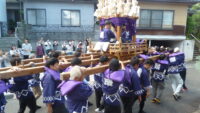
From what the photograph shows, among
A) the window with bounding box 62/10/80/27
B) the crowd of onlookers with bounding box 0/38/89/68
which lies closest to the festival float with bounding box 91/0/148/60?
the crowd of onlookers with bounding box 0/38/89/68

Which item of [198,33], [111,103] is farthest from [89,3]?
[111,103]

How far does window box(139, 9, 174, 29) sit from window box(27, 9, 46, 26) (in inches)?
339

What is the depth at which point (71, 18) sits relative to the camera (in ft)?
53.7

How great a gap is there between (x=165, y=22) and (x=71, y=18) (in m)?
8.62

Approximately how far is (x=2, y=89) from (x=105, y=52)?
2.77 metres

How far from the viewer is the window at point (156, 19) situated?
1620 centimetres

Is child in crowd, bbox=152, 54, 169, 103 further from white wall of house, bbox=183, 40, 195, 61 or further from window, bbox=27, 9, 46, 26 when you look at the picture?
window, bbox=27, 9, 46, 26

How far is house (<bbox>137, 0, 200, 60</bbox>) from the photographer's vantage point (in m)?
16.1

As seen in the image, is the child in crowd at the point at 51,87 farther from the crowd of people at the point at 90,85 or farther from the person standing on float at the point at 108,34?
the person standing on float at the point at 108,34

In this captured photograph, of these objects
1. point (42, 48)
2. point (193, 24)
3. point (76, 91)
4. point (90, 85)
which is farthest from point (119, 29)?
point (193, 24)

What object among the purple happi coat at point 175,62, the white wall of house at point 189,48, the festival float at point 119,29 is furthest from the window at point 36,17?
the white wall of house at point 189,48

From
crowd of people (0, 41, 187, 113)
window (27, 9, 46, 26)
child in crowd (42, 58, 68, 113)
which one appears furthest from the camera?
window (27, 9, 46, 26)

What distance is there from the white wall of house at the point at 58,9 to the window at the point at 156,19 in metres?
4.62

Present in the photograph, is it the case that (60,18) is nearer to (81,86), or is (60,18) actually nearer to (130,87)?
(130,87)
